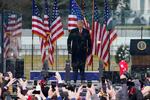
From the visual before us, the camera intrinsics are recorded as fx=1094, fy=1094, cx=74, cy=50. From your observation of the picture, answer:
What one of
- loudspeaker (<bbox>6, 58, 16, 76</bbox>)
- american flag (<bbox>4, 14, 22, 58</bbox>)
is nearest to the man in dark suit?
loudspeaker (<bbox>6, 58, 16, 76</bbox>)

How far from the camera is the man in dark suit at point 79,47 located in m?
31.9

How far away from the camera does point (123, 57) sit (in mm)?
41781

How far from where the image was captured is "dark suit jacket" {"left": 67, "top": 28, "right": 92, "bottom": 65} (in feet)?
105

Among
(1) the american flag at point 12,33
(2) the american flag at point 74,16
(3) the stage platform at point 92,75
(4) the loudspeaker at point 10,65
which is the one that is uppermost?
(2) the american flag at point 74,16

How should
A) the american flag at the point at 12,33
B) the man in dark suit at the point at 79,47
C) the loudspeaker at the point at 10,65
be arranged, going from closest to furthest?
the man in dark suit at the point at 79,47, the loudspeaker at the point at 10,65, the american flag at the point at 12,33

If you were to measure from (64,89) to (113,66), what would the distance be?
56.5 feet

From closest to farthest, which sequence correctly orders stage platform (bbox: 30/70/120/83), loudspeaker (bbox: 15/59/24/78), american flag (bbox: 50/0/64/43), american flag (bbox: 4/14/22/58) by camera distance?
1. stage platform (bbox: 30/70/120/83)
2. american flag (bbox: 4/14/22/58)
3. loudspeaker (bbox: 15/59/24/78)
4. american flag (bbox: 50/0/64/43)

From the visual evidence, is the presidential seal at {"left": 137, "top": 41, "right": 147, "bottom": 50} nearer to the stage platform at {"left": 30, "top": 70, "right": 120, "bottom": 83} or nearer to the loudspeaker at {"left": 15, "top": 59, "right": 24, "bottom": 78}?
the stage platform at {"left": 30, "top": 70, "right": 120, "bottom": 83}

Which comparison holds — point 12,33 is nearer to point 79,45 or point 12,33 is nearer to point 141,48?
point 79,45

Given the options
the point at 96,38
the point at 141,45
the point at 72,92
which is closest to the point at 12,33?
the point at 96,38

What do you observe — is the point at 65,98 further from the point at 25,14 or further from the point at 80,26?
the point at 25,14

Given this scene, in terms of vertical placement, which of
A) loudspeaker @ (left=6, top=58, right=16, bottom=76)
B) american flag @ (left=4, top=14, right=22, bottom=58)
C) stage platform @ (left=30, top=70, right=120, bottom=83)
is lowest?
stage platform @ (left=30, top=70, right=120, bottom=83)

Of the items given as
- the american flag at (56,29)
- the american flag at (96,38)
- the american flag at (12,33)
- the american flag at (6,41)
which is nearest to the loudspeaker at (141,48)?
the american flag at (96,38)

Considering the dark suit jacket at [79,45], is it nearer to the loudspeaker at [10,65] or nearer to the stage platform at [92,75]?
the stage platform at [92,75]
